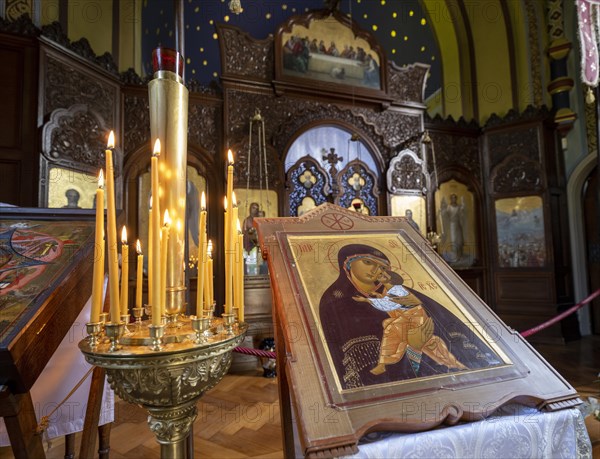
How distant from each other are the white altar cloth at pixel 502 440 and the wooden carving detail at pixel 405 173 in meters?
4.75

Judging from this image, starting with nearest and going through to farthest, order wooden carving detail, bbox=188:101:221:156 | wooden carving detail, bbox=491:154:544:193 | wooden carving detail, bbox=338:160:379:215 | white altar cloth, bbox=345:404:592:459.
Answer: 1. white altar cloth, bbox=345:404:592:459
2. wooden carving detail, bbox=188:101:221:156
3. wooden carving detail, bbox=338:160:379:215
4. wooden carving detail, bbox=491:154:544:193

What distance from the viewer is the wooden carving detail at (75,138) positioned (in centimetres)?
374

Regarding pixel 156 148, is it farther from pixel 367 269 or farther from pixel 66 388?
pixel 66 388

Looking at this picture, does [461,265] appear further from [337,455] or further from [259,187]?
[337,455]

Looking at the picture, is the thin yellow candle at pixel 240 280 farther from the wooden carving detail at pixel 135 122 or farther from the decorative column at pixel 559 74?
the decorative column at pixel 559 74

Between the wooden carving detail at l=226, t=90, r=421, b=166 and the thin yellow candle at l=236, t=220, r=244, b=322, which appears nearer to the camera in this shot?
the thin yellow candle at l=236, t=220, r=244, b=322

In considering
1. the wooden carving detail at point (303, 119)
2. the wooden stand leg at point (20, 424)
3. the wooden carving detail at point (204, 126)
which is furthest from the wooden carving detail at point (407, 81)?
the wooden stand leg at point (20, 424)

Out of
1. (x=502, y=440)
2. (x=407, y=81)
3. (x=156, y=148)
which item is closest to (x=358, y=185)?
(x=407, y=81)

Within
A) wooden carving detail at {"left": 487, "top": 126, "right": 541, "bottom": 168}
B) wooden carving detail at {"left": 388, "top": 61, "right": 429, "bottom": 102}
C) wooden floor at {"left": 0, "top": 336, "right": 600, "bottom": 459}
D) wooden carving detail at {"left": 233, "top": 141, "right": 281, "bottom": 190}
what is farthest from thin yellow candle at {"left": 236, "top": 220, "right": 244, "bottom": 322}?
wooden carving detail at {"left": 487, "top": 126, "right": 541, "bottom": 168}

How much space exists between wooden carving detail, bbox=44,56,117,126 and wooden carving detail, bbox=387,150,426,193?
3.99 meters

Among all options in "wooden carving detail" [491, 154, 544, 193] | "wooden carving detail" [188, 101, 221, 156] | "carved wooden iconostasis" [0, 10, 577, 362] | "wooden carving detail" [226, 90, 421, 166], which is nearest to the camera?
"carved wooden iconostasis" [0, 10, 577, 362]

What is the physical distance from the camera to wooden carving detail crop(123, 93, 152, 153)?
4.69 m

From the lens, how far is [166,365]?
2.83ft

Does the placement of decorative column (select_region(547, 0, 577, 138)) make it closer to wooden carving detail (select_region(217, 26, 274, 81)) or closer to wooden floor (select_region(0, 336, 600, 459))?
wooden floor (select_region(0, 336, 600, 459))
